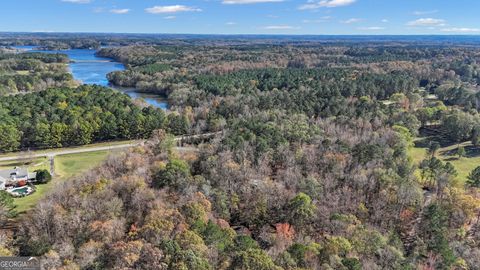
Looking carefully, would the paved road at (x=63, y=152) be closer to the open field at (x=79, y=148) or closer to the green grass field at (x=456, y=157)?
the open field at (x=79, y=148)

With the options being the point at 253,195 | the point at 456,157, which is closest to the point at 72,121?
the point at 253,195

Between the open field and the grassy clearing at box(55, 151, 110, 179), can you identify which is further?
the open field

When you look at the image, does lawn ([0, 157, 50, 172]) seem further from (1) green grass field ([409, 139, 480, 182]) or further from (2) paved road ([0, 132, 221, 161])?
(1) green grass field ([409, 139, 480, 182])

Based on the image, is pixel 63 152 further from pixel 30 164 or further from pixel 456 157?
pixel 456 157

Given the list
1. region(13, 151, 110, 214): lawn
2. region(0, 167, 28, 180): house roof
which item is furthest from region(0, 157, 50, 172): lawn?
region(0, 167, 28, 180): house roof

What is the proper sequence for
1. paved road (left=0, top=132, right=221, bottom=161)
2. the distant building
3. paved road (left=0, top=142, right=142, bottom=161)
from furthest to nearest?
paved road (left=0, top=132, right=221, bottom=161) < paved road (left=0, top=142, right=142, bottom=161) < the distant building

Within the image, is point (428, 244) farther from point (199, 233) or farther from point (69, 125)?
point (69, 125)

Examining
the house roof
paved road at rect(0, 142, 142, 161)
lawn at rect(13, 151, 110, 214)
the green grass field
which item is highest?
the house roof
